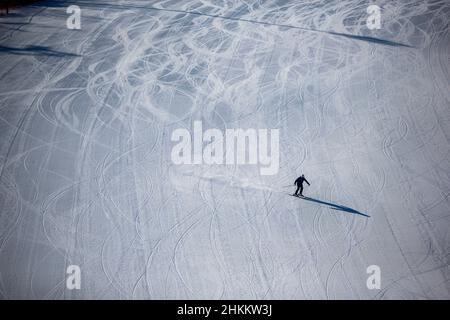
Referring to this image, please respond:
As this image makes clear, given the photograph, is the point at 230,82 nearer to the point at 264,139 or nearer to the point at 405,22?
the point at 264,139

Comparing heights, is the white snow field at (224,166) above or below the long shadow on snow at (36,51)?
below

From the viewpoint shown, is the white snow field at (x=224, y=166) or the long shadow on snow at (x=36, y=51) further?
the long shadow on snow at (x=36, y=51)

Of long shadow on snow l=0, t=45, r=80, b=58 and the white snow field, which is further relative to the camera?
long shadow on snow l=0, t=45, r=80, b=58

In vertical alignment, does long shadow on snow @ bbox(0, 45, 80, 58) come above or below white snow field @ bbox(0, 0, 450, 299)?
above

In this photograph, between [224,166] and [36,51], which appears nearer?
[224,166]

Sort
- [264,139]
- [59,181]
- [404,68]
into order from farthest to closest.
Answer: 1. [404,68]
2. [264,139]
3. [59,181]

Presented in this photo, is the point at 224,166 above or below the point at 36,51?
below

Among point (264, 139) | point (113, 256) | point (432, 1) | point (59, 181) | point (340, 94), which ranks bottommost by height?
point (113, 256)
